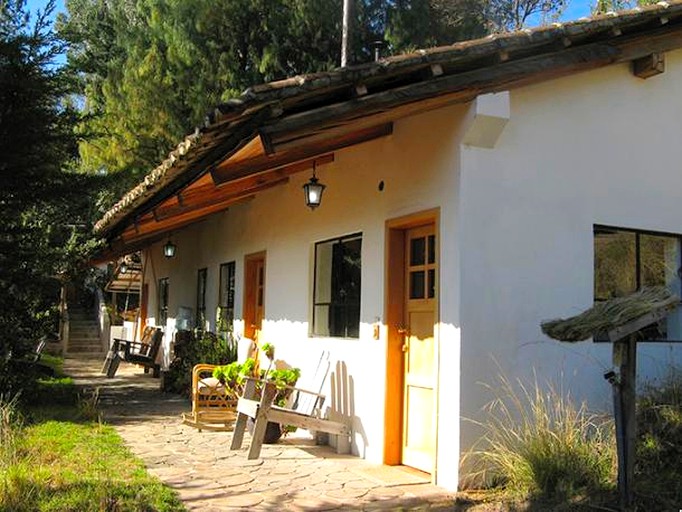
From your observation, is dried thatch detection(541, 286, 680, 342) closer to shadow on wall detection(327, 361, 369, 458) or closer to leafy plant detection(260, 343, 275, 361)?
shadow on wall detection(327, 361, 369, 458)

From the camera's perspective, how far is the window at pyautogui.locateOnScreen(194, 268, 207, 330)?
45.0 feet

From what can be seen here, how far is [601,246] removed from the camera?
21.5 feet

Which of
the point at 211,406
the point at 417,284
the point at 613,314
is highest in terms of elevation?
the point at 417,284

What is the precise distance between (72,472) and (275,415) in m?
1.89

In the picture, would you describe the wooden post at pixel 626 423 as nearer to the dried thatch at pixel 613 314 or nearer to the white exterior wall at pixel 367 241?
the dried thatch at pixel 613 314

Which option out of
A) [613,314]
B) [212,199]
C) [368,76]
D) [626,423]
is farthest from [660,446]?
[212,199]

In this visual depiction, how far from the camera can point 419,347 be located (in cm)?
658

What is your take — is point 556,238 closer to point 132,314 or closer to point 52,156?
point 52,156

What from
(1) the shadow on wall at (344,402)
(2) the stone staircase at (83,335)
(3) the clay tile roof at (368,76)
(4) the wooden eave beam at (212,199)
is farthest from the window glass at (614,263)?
(2) the stone staircase at (83,335)

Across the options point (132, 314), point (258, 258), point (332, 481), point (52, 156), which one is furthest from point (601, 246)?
point (132, 314)

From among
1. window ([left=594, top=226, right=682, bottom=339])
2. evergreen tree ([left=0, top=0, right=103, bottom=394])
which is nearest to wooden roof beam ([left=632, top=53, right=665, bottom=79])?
window ([left=594, top=226, right=682, bottom=339])

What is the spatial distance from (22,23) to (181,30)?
18.8ft

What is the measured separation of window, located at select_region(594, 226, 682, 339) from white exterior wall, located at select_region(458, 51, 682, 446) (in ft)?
0.48

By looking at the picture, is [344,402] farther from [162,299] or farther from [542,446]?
[162,299]
